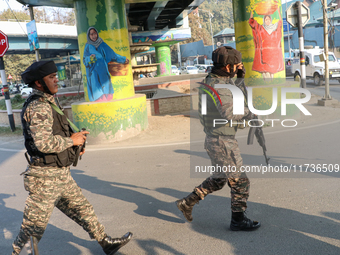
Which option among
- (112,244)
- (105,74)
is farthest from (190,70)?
(112,244)

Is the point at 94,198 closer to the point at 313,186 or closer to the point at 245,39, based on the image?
the point at 313,186

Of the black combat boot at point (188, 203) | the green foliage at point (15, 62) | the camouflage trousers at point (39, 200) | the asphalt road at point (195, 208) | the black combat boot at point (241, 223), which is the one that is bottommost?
the asphalt road at point (195, 208)

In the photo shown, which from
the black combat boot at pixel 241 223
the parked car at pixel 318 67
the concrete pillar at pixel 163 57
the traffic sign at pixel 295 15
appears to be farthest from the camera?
the concrete pillar at pixel 163 57

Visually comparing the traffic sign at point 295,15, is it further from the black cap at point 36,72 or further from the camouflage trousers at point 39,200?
the camouflage trousers at point 39,200

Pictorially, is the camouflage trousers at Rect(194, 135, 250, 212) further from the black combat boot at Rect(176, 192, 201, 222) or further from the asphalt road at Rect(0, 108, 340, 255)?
the asphalt road at Rect(0, 108, 340, 255)

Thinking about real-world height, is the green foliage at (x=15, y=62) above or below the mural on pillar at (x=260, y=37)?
above

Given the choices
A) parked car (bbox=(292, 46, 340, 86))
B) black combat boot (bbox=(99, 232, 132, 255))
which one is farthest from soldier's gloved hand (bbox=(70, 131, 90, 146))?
parked car (bbox=(292, 46, 340, 86))

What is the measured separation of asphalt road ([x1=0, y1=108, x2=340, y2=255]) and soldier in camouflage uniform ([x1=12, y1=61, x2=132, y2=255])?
2.68 ft

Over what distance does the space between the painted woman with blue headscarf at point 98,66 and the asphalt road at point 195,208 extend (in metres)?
2.55

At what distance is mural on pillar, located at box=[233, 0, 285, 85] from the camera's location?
9.87 meters

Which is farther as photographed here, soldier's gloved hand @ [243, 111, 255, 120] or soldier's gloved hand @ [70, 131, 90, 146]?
soldier's gloved hand @ [243, 111, 255, 120]

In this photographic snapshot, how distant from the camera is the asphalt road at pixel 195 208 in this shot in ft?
11.1

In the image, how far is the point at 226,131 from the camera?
3361 mm

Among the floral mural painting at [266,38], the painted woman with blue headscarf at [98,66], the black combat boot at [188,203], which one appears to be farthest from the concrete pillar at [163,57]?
the black combat boot at [188,203]
